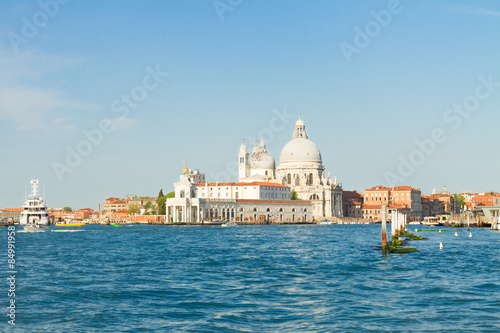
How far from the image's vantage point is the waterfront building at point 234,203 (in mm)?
108750

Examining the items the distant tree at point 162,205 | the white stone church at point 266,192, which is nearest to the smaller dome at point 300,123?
the white stone church at point 266,192

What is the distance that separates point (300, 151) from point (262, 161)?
26.6ft

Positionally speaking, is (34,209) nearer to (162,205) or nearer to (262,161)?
(162,205)

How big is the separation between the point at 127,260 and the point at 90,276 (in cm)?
720

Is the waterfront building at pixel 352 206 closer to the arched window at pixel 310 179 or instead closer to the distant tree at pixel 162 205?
the arched window at pixel 310 179

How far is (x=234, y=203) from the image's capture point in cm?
11319

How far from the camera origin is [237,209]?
113438mm

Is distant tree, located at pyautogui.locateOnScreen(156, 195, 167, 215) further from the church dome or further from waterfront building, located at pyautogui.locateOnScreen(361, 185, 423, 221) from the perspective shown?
waterfront building, located at pyautogui.locateOnScreen(361, 185, 423, 221)

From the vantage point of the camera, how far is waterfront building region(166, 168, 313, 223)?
357 ft

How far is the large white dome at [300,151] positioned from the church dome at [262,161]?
8.07 feet

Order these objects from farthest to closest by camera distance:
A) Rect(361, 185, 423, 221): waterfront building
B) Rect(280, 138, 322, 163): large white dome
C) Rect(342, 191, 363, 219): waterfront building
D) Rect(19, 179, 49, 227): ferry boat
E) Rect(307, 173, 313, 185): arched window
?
Rect(342, 191, 363, 219): waterfront building
Rect(361, 185, 423, 221): waterfront building
Rect(307, 173, 313, 185): arched window
Rect(280, 138, 322, 163): large white dome
Rect(19, 179, 49, 227): ferry boat

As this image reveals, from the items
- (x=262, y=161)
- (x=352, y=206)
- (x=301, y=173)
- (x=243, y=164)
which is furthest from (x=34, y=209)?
(x=352, y=206)

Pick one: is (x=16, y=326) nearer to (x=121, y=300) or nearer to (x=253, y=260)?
(x=121, y=300)

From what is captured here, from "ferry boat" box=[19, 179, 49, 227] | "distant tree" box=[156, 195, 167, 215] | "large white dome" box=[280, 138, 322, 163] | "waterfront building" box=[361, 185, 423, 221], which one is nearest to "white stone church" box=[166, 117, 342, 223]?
"large white dome" box=[280, 138, 322, 163]
